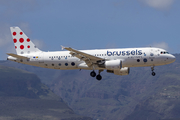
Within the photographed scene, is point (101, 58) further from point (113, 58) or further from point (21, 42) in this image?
point (21, 42)

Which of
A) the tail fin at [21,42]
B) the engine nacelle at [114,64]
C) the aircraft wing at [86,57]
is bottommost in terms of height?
the engine nacelle at [114,64]

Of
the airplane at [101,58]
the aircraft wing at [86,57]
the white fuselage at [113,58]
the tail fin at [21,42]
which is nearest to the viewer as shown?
the aircraft wing at [86,57]

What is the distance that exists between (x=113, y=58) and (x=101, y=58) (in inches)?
107

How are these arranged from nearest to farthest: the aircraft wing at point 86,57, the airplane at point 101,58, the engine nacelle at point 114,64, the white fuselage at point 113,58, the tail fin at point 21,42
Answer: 1. the aircraft wing at point 86,57
2. the engine nacelle at point 114,64
3. the airplane at point 101,58
4. the white fuselage at point 113,58
5. the tail fin at point 21,42

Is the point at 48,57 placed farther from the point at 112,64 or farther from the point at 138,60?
the point at 138,60

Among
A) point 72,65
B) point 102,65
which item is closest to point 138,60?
point 102,65

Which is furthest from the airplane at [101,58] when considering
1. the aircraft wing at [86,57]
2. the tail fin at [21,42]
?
the tail fin at [21,42]

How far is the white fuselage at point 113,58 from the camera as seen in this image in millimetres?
71688

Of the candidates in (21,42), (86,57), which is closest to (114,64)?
(86,57)

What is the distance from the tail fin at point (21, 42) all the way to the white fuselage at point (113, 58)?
3.86m

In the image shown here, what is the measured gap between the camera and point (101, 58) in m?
72.1

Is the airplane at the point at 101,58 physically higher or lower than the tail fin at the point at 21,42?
lower

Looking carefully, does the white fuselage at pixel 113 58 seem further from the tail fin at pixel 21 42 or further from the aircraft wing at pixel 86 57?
the tail fin at pixel 21 42

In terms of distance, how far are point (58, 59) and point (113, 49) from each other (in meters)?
12.9
